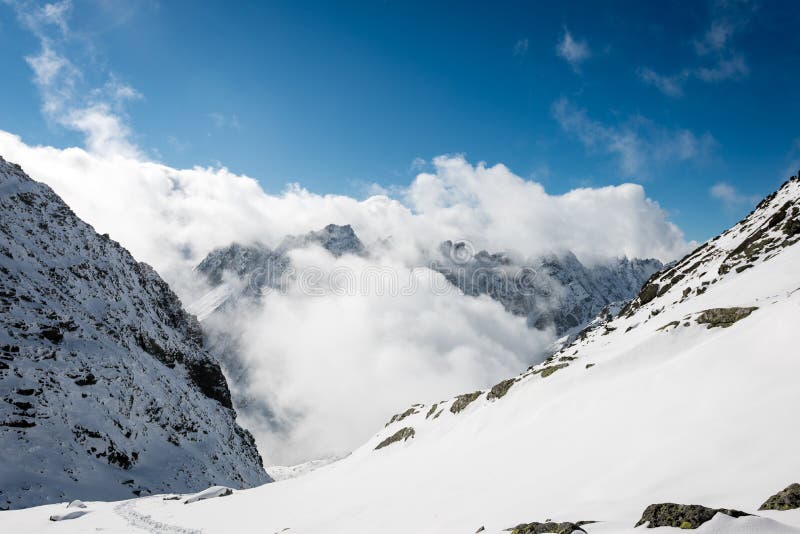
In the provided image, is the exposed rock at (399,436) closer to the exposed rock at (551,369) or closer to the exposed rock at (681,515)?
the exposed rock at (551,369)

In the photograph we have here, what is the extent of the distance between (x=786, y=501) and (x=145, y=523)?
104ft

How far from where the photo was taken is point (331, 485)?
30375mm

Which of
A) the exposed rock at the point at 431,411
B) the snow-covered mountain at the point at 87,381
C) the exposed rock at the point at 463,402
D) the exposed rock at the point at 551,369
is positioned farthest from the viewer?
the snow-covered mountain at the point at 87,381

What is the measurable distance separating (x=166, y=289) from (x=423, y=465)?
108 metres

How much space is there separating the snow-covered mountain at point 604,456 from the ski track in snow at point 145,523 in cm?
18

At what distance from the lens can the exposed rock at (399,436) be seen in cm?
3750

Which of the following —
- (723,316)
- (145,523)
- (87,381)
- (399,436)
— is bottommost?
(145,523)

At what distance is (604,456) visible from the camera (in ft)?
54.5

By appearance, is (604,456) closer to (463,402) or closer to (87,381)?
(463,402)

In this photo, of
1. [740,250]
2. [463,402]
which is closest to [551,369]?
[463,402]

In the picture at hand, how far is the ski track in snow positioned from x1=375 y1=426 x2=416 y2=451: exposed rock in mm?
18093

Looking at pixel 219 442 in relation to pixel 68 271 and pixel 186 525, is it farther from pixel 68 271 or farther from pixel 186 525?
pixel 186 525

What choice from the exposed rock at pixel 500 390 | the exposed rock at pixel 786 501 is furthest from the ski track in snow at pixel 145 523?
the exposed rock at pixel 786 501

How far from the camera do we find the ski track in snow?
23.6 metres
